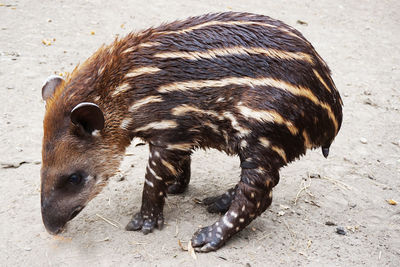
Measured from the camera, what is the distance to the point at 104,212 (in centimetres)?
511

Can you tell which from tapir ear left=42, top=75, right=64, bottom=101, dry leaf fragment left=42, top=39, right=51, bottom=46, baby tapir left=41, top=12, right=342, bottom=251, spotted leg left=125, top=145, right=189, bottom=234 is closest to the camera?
baby tapir left=41, top=12, right=342, bottom=251

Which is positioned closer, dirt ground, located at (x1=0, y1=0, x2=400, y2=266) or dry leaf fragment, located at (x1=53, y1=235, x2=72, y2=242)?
dirt ground, located at (x1=0, y1=0, x2=400, y2=266)

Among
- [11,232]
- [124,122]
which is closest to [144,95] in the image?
[124,122]

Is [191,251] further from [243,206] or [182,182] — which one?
[182,182]

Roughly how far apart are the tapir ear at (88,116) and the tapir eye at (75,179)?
44cm

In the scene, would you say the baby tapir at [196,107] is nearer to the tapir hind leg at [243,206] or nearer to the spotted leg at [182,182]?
the tapir hind leg at [243,206]

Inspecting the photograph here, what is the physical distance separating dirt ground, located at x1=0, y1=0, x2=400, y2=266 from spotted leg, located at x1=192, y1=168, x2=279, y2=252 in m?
0.14

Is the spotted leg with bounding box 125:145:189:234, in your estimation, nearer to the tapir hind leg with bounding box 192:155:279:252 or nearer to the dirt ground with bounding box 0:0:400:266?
the dirt ground with bounding box 0:0:400:266

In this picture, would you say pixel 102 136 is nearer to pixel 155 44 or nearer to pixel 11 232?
pixel 155 44

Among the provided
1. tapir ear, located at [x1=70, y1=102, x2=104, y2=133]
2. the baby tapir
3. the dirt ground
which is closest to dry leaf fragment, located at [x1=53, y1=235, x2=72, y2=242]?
the dirt ground

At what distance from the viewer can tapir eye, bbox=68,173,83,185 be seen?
4332mm

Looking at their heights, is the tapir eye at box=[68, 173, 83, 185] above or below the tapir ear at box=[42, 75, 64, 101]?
below

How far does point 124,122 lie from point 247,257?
5.82ft

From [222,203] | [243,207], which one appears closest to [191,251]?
[243,207]
